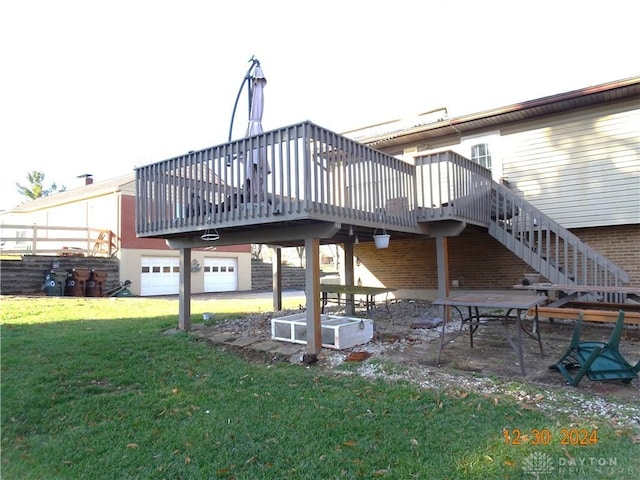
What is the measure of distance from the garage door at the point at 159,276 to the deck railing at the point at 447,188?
1311 centimetres

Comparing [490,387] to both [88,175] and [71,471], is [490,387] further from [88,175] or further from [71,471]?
[88,175]

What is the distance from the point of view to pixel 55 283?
15328mm

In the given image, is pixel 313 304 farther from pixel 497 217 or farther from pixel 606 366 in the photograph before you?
pixel 497 217

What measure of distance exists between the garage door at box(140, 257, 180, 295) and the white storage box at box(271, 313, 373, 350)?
40.9ft

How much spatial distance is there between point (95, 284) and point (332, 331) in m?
13.4

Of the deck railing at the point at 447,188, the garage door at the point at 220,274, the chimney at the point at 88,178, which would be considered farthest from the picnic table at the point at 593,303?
the chimney at the point at 88,178

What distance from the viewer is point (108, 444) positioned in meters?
3.32

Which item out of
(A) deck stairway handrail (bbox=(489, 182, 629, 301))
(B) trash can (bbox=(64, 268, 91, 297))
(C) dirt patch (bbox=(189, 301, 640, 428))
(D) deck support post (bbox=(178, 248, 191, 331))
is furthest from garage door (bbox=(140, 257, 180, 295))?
(A) deck stairway handrail (bbox=(489, 182, 629, 301))

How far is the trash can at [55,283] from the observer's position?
15203 millimetres

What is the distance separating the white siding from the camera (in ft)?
29.7

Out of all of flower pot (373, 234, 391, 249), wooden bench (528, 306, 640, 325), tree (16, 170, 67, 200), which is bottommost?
wooden bench (528, 306, 640, 325)

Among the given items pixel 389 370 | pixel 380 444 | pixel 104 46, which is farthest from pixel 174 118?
pixel 380 444

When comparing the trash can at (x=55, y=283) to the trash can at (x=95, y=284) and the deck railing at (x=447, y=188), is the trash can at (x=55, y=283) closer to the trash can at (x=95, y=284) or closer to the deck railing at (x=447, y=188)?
the trash can at (x=95, y=284)

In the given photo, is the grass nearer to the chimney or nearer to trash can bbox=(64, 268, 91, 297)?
trash can bbox=(64, 268, 91, 297)
